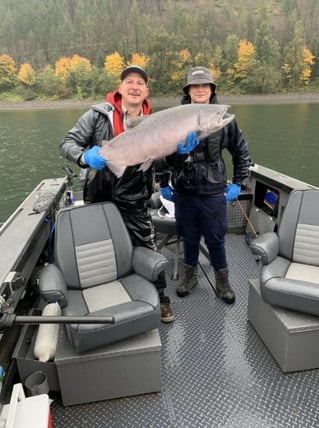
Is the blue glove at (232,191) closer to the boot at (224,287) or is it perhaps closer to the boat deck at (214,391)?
the boot at (224,287)

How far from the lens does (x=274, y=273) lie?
7.86 ft

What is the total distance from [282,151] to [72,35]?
72075 mm

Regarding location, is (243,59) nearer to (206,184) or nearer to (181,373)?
(206,184)

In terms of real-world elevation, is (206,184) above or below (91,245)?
above

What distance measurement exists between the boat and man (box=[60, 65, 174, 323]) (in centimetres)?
60

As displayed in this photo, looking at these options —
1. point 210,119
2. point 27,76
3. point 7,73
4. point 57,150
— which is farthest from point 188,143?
point 7,73

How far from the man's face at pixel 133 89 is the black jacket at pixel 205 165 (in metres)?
0.54

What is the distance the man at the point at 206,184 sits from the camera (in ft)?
9.02

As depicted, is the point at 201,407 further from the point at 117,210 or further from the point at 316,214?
the point at 316,214

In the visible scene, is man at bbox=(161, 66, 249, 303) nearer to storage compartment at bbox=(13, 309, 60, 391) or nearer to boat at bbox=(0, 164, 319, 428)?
boat at bbox=(0, 164, 319, 428)

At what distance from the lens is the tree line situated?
54.0 meters

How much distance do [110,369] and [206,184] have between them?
1507 millimetres

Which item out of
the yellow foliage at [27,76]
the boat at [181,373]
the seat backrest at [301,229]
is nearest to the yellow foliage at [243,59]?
the yellow foliage at [27,76]

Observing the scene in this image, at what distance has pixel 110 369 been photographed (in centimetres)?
204
